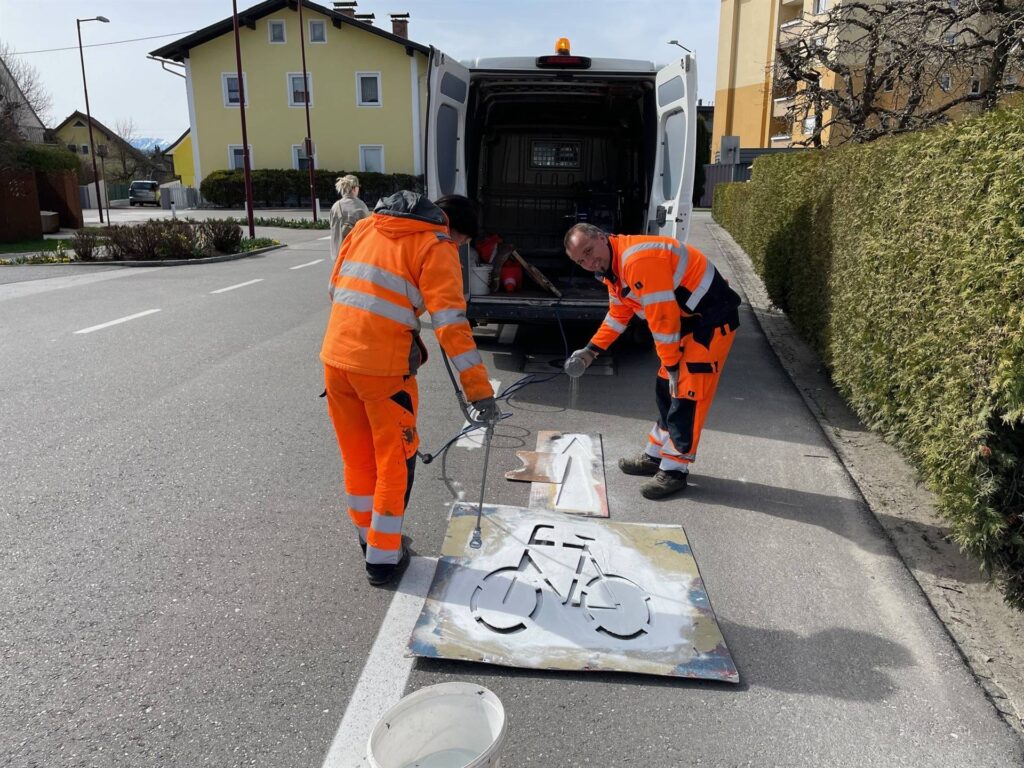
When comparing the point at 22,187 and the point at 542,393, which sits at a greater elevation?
the point at 22,187

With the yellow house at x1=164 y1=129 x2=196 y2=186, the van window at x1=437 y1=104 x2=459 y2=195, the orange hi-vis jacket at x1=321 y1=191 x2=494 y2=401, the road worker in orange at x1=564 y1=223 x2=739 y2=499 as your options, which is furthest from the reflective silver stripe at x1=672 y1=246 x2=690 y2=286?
the yellow house at x1=164 y1=129 x2=196 y2=186

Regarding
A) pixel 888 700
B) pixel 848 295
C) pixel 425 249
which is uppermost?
pixel 425 249

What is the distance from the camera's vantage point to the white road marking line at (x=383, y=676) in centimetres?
243

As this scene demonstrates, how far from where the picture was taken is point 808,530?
4016 mm

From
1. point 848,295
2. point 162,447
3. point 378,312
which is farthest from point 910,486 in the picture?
point 162,447

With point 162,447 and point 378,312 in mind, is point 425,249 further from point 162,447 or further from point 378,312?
point 162,447

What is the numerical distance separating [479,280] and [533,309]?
27.2 inches

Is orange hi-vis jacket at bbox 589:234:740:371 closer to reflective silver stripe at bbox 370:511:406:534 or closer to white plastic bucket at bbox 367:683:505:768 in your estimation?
reflective silver stripe at bbox 370:511:406:534

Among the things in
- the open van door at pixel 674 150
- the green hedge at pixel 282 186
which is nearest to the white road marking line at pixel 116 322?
the open van door at pixel 674 150

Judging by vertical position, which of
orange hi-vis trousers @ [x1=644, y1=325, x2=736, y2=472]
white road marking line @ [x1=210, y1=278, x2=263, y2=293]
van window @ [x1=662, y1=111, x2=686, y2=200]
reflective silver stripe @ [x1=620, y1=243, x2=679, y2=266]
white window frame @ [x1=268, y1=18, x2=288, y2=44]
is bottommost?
white road marking line @ [x1=210, y1=278, x2=263, y2=293]

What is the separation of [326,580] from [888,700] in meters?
2.27

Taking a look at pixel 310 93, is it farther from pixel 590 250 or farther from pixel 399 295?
pixel 399 295

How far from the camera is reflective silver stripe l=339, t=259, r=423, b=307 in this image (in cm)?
312

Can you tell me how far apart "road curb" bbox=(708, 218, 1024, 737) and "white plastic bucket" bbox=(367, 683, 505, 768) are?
1787mm
